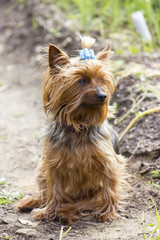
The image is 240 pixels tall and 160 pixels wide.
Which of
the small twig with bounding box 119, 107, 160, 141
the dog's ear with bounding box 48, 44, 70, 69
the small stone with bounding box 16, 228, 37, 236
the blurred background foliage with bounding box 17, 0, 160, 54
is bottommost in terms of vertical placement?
the small stone with bounding box 16, 228, 37, 236

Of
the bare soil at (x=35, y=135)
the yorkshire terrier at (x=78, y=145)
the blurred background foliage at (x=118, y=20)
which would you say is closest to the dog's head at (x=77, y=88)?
the yorkshire terrier at (x=78, y=145)

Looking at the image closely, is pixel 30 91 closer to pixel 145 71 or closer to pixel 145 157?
pixel 145 71

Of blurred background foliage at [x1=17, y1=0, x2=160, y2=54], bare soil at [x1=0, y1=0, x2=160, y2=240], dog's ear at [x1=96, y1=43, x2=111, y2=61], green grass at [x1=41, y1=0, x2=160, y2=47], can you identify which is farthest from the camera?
green grass at [x1=41, y1=0, x2=160, y2=47]

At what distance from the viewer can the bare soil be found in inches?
140

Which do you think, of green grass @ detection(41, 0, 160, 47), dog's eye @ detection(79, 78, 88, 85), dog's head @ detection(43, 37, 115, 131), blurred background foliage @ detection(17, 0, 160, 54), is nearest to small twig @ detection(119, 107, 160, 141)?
dog's head @ detection(43, 37, 115, 131)

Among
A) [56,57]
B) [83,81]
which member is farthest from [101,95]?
[56,57]

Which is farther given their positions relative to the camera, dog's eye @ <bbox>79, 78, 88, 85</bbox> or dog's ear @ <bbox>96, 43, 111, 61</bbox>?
dog's ear @ <bbox>96, 43, 111, 61</bbox>

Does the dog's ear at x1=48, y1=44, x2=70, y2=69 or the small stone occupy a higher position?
the dog's ear at x1=48, y1=44, x2=70, y2=69

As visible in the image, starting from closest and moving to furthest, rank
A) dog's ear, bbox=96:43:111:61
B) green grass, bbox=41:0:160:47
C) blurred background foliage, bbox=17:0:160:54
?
dog's ear, bbox=96:43:111:61 < blurred background foliage, bbox=17:0:160:54 < green grass, bbox=41:0:160:47

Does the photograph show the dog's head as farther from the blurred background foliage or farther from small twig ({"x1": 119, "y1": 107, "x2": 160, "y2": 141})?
the blurred background foliage

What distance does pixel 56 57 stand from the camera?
351cm

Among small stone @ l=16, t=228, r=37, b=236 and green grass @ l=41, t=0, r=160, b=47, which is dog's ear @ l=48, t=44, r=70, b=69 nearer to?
small stone @ l=16, t=228, r=37, b=236

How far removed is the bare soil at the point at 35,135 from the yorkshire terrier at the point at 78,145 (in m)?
0.17

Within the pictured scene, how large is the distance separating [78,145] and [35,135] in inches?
90.9
